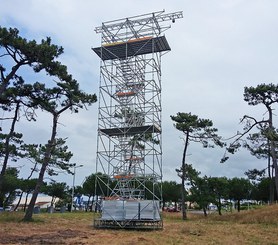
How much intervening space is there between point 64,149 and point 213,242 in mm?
17201

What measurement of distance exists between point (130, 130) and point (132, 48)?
17.8 feet

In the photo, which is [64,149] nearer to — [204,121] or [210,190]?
[204,121]

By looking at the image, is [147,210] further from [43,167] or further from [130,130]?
[43,167]

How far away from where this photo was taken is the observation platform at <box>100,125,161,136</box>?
18375 mm

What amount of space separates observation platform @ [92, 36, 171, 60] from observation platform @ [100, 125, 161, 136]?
4.34 m

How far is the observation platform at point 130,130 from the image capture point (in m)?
18.4

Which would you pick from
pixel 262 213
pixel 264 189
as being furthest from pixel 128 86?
pixel 264 189

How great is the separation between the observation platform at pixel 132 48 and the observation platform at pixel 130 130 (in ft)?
14.3

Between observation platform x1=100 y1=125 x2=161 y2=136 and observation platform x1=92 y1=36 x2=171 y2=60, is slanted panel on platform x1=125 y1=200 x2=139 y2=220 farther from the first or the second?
observation platform x1=92 y1=36 x2=171 y2=60

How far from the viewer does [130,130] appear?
18953mm

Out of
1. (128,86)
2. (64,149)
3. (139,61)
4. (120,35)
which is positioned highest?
(120,35)

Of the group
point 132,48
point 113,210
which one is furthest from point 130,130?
point 132,48

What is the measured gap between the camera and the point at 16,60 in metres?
12.4

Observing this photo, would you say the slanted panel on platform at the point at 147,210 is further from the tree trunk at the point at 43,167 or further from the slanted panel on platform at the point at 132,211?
the tree trunk at the point at 43,167
